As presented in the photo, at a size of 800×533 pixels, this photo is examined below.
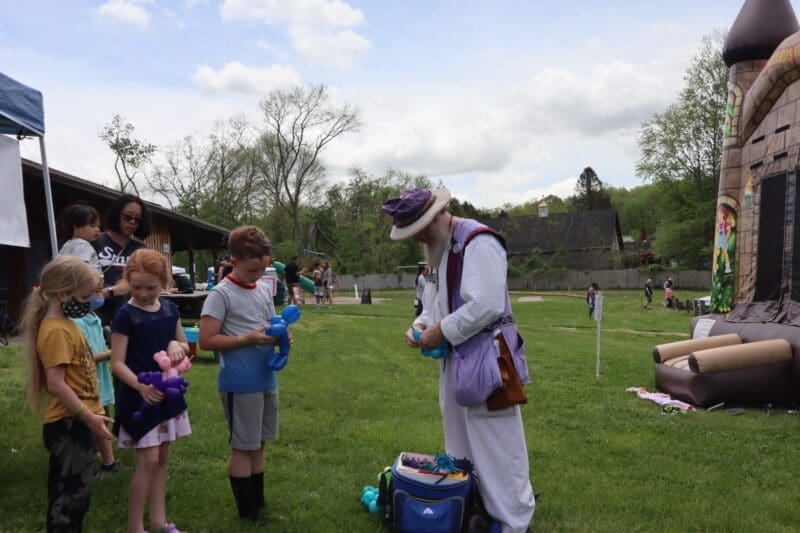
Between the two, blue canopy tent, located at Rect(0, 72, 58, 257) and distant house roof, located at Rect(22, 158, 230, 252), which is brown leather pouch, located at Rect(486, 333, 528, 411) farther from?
distant house roof, located at Rect(22, 158, 230, 252)

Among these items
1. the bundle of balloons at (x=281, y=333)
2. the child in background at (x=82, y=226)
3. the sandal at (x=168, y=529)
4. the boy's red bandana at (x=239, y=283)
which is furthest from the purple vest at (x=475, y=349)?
the child in background at (x=82, y=226)

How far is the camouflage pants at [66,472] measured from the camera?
3.04 metres

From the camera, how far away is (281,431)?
5.93m

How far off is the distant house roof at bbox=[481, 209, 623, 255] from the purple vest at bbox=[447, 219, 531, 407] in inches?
1922

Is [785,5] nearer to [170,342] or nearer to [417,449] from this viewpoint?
[417,449]

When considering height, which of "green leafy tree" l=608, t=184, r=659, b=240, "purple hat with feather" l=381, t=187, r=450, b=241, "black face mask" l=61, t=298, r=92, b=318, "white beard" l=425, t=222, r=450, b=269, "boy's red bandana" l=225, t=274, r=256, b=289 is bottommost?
"black face mask" l=61, t=298, r=92, b=318

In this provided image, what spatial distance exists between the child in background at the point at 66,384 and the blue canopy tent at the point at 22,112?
1.64 m

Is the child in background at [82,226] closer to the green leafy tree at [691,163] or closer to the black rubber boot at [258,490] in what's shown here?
the black rubber boot at [258,490]

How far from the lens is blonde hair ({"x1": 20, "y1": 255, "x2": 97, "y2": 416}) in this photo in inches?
120

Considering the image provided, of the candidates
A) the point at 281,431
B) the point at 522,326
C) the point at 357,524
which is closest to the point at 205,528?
the point at 357,524

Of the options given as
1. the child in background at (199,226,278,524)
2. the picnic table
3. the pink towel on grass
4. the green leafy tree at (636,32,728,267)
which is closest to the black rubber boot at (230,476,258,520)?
the child in background at (199,226,278,524)

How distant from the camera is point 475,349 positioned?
3.38m

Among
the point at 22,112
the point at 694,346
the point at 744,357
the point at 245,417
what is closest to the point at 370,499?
the point at 245,417

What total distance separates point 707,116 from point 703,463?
133 ft
